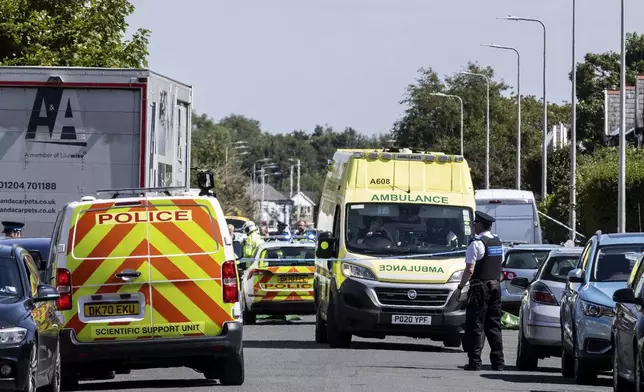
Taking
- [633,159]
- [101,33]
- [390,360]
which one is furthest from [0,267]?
[633,159]

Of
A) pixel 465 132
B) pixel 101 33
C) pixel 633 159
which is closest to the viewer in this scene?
pixel 101 33

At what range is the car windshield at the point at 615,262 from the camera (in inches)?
685

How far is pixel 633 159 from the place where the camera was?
50094 millimetres

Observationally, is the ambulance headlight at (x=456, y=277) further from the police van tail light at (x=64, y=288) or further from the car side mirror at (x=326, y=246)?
the police van tail light at (x=64, y=288)

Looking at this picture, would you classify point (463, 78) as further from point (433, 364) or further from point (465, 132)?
point (433, 364)

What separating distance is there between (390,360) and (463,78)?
84.5 m

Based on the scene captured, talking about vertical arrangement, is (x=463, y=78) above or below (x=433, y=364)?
above

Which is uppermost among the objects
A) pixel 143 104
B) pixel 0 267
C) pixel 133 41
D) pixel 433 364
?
pixel 133 41

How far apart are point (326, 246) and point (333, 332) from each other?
3.96ft

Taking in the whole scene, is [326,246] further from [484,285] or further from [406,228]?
[484,285]

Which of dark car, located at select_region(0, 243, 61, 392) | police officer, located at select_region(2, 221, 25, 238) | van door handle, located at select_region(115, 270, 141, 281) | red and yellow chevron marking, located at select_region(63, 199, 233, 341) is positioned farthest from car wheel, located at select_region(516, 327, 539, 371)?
dark car, located at select_region(0, 243, 61, 392)

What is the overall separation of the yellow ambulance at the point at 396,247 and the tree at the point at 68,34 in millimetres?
18588

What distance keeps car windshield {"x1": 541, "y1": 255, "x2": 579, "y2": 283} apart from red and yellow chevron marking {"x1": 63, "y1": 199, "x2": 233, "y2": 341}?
6.05 meters

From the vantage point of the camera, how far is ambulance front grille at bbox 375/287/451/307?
72.1ft
